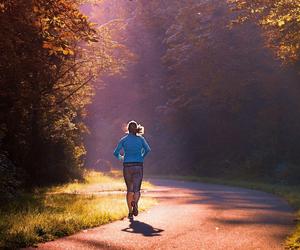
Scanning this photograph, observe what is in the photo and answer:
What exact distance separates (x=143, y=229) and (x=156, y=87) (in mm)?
41520

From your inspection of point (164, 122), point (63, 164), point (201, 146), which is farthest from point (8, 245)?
point (164, 122)

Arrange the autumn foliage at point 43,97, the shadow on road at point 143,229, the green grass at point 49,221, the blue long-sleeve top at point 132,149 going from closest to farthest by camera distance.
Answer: the green grass at point 49,221
the shadow on road at point 143,229
the blue long-sleeve top at point 132,149
the autumn foliage at point 43,97

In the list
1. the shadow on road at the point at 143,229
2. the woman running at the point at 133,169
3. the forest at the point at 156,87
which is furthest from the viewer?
the forest at the point at 156,87

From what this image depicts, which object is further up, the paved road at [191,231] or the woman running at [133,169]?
the woman running at [133,169]

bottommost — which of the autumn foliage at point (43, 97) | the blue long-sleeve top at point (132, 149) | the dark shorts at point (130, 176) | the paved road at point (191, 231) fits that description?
the paved road at point (191, 231)

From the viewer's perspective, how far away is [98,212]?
1209 cm

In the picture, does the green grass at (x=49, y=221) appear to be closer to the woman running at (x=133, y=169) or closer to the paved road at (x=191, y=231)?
the paved road at (x=191, y=231)

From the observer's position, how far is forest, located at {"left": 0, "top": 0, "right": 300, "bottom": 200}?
1523 centimetres

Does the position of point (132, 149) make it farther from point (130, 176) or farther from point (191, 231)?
point (191, 231)

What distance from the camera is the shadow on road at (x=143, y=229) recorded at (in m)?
10.1

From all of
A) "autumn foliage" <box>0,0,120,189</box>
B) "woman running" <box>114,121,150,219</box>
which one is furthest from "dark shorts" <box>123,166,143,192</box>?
"autumn foliage" <box>0,0,120,189</box>

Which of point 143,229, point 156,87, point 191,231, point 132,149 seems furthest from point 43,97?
point 156,87

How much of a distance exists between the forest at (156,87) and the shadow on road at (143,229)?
137 inches

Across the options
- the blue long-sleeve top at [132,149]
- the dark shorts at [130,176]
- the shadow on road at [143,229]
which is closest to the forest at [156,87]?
the blue long-sleeve top at [132,149]
